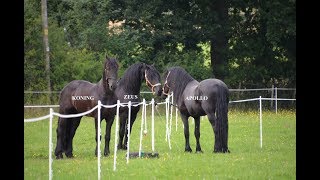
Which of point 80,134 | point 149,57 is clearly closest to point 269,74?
point 149,57

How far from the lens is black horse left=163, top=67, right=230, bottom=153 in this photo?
12.7m

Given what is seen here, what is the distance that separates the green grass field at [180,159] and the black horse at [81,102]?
351 mm

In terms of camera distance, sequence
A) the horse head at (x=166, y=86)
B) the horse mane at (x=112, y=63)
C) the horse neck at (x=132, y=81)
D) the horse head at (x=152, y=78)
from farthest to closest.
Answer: the horse head at (x=166, y=86) → the horse neck at (x=132, y=81) → the horse head at (x=152, y=78) → the horse mane at (x=112, y=63)

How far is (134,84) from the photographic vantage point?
1380cm

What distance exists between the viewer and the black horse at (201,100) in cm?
1266

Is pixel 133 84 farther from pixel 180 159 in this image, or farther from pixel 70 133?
pixel 180 159

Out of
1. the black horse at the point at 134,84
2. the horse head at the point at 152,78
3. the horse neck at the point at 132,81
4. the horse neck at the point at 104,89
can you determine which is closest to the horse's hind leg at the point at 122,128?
the black horse at the point at 134,84

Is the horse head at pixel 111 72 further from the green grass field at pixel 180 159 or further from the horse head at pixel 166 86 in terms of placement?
the horse head at pixel 166 86

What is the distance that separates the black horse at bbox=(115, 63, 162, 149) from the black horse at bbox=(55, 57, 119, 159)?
1.19 metres

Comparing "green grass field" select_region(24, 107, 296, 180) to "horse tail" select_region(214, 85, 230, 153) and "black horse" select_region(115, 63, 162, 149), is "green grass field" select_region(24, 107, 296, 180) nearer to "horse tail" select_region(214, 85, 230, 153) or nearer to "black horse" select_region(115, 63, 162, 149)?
"horse tail" select_region(214, 85, 230, 153)

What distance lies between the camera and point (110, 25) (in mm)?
28906

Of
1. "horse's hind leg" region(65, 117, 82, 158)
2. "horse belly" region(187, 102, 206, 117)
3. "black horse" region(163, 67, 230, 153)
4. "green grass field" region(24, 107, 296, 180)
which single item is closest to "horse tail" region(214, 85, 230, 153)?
"black horse" region(163, 67, 230, 153)
